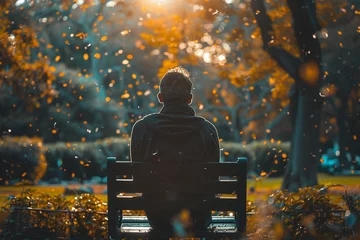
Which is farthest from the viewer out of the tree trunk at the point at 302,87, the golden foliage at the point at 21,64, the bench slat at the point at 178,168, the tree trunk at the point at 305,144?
the tree trunk at the point at 305,144

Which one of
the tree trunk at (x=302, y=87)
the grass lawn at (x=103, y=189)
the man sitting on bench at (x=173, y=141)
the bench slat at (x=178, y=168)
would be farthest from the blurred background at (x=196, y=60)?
the bench slat at (x=178, y=168)

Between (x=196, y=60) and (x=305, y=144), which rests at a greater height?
(x=196, y=60)

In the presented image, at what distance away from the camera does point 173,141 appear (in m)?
5.47

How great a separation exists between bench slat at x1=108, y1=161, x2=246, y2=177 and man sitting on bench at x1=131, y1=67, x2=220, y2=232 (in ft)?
0.24

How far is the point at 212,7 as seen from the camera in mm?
12781

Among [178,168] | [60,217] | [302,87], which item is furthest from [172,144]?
[302,87]

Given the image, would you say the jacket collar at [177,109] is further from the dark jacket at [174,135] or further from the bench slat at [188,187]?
the bench slat at [188,187]

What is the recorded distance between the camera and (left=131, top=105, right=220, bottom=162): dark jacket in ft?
17.9

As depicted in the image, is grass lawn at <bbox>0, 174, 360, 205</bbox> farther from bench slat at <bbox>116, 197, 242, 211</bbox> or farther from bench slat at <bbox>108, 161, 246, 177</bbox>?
bench slat at <bbox>108, 161, 246, 177</bbox>

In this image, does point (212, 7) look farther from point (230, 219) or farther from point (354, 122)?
point (230, 219)

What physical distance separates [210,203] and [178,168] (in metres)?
0.34

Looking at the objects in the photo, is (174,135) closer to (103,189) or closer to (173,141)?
(173,141)

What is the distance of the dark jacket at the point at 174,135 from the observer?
547 centimetres

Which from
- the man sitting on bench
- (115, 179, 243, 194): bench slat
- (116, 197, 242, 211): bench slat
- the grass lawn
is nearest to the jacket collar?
the man sitting on bench
